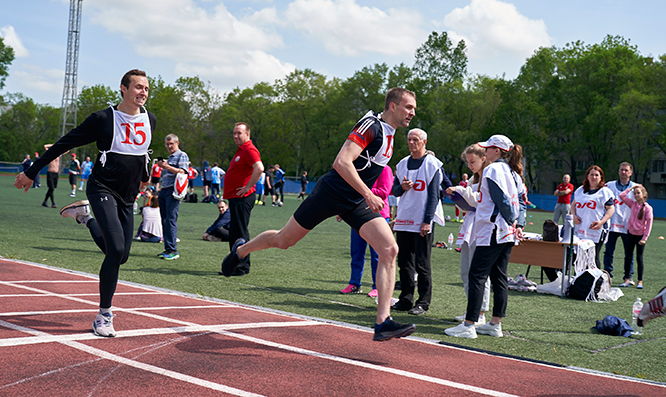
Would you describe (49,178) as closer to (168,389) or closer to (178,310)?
(178,310)

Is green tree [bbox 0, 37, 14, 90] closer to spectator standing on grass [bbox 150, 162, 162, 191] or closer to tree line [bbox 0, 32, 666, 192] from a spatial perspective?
tree line [bbox 0, 32, 666, 192]

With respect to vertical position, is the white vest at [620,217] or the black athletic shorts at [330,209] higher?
the white vest at [620,217]

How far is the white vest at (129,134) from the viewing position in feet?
16.2

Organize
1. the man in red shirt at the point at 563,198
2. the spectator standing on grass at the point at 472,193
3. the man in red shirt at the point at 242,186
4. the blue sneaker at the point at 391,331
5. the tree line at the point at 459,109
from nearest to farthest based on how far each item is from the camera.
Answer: the blue sneaker at the point at 391,331
the spectator standing on grass at the point at 472,193
the man in red shirt at the point at 242,186
the man in red shirt at the point at 563,198
the tree line at the point at 459,109

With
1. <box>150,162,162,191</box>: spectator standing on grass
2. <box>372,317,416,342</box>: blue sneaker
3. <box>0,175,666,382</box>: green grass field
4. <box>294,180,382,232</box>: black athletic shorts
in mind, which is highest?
<box>150,162,162,191</box>: spectator standing on grass

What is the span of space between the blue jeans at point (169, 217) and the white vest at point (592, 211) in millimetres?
7060

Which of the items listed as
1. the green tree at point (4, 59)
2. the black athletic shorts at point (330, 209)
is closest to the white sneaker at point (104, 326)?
the black athletic shorts at point (330, 209)

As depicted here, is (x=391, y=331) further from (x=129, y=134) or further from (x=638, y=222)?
(x=638, y=222)

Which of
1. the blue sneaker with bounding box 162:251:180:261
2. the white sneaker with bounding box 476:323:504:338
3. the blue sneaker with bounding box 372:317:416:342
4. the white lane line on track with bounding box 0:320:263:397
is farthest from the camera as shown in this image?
the blue sneaker with bounding box 162:251:180:261

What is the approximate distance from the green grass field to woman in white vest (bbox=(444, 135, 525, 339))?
0.22 m

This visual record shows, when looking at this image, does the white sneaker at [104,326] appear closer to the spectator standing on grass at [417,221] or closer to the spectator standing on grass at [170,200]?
the spectator standing on grass at [417,221]

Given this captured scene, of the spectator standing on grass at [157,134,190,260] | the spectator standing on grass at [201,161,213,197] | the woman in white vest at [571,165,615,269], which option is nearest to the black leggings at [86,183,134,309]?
the spectator standing on grass at [157,134,190,260]

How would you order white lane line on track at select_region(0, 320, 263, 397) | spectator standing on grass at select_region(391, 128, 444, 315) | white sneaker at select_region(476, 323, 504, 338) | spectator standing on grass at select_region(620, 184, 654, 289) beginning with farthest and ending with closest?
1. spectator standing on grass at select_region(620, 184, 654, 289)
2. spectator standing on grass at select_region(391, 128, 444, 315)
3. white sneaker at select_region(476, 323, 504, 338)
4. white lane line on track at select_region(0, 320, 263, 397)

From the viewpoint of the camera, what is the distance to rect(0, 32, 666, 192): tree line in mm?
53844
